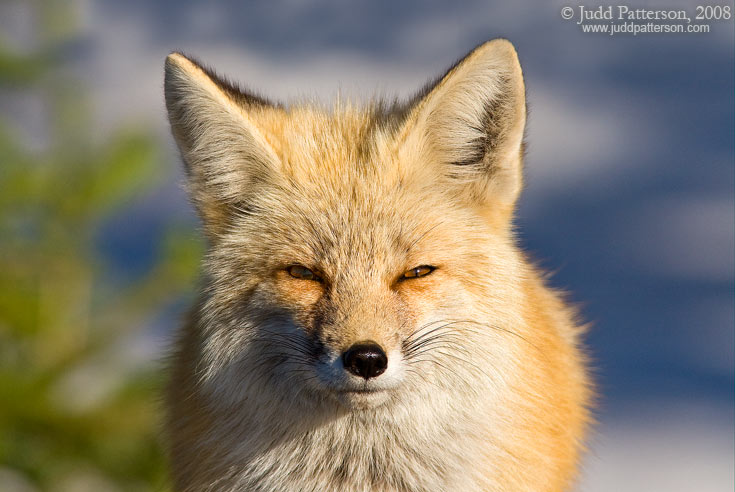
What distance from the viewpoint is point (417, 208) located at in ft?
Result: 12.3

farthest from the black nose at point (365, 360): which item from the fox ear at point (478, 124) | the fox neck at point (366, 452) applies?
the fox ear at point (478, 124)

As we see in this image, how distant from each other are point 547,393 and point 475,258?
0.80m

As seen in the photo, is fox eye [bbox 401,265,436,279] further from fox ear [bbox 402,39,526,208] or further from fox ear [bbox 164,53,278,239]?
fox ear [bbox 164,53,278,239]

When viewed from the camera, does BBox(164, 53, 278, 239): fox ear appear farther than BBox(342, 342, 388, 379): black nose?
Yes

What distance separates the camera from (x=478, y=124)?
389cm

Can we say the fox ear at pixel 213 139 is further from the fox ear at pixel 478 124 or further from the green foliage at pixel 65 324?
the green foliage at pixel 65 324

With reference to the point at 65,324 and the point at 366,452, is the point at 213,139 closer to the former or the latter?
the point at 366,452

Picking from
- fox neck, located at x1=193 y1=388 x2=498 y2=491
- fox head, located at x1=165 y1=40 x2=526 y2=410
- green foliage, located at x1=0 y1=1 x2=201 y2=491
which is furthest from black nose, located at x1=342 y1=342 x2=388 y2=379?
green foliage, located at x1=0 y1=1 x2=201 y2=491

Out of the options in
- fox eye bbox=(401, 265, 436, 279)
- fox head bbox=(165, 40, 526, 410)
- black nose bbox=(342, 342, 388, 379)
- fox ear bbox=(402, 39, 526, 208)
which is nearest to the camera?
black nose bbox=(342, 342, 388, 379)

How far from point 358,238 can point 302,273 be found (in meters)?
0.30

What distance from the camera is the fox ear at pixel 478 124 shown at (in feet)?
12.1

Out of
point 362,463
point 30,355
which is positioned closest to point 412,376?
point 362,463

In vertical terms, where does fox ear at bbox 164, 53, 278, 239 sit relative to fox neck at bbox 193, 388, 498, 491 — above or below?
above

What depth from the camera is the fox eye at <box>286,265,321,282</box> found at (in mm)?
3574
